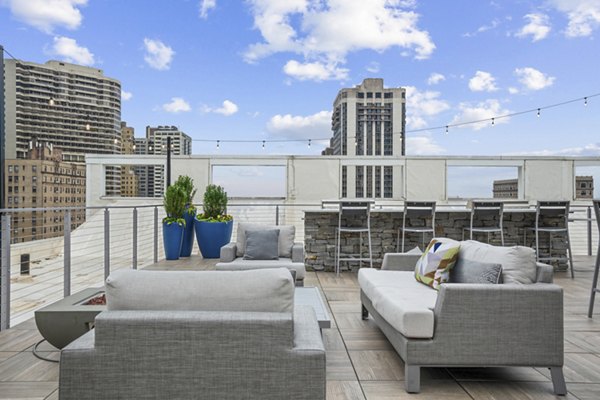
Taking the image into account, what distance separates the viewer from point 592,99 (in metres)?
9.78

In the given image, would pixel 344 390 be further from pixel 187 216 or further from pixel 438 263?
pixel 187 216

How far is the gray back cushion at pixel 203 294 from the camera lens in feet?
5.05

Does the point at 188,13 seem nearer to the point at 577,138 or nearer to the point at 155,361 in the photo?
the point at 577,138

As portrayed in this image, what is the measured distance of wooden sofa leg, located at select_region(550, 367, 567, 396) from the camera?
2.13m

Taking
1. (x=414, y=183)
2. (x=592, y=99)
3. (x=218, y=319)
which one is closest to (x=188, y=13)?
(x=414, y=183)

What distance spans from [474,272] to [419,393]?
0.82 m

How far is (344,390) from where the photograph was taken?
2158 millimetres

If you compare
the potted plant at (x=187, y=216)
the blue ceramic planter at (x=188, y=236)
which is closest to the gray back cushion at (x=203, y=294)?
the potted plant at (x=187, y=216)

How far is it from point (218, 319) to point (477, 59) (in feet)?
41.7

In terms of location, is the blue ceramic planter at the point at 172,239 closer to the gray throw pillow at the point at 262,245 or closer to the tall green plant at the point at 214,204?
the tall green plant at the point at 214,204

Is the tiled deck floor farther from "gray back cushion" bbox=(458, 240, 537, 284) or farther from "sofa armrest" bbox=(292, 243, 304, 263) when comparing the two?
"sofa armrest" bbox=(292, 243, 304, 263)

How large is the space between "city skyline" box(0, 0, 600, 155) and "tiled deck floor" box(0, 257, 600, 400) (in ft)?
26.0

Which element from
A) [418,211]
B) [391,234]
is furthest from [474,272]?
[391,234]

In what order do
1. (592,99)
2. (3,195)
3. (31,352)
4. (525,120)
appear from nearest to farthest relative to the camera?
1. (31,352)
2. (3,195)
3. (592,99)
4. (525,120)
